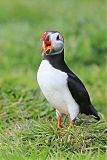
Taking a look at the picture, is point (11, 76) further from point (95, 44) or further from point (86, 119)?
point (86, 119)

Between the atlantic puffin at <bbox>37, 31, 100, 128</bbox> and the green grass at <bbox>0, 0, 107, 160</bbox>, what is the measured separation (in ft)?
0.91

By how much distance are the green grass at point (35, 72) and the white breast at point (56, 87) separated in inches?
10.9

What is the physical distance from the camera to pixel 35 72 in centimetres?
Answer: 1252

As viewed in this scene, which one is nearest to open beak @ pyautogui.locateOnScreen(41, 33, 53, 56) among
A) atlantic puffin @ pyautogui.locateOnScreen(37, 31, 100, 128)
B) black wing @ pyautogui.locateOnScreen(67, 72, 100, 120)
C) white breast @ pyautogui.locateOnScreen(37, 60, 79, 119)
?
atlantic puffin @ pyautogui.locateOnScreen(37, 31, 100, 128)

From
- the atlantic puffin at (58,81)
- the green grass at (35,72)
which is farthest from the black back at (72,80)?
the green grass at (35,72)

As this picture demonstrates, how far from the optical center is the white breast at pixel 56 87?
6.70 m

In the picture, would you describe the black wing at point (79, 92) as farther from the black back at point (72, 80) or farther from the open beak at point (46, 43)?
the open beak at point (46, 43)

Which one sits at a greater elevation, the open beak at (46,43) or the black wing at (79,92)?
the open beak at (46,43)

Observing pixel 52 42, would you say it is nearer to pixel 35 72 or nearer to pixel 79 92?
pixel 79 92

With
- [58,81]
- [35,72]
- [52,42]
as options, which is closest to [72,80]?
[58,81]

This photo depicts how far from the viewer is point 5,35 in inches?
580

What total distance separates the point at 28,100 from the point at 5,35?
6423mm

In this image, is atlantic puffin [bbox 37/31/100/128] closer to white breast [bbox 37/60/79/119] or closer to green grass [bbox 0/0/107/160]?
white breast [bbox 37/60/79/119]

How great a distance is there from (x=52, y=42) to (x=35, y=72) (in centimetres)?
578
